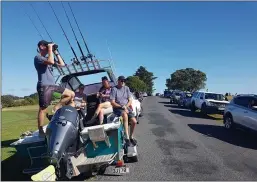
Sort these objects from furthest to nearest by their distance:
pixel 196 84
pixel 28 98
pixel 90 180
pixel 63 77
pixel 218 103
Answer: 1. pixel 196 84
2. pixel 28 98
3. pixel 218 103
4. pixel 63 77
5. pixel 90 180

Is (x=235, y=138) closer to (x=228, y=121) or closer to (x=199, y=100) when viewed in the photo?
(x=228, y=121)

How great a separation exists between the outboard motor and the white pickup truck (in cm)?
1683

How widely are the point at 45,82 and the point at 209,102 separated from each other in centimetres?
1672

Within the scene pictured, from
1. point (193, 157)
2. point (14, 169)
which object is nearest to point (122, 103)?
point (193, 157)

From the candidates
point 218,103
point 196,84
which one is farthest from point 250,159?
point 196,84

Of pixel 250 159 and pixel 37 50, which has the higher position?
pixel 37 50

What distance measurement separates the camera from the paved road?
21.3ft

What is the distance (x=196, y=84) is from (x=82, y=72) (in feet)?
419

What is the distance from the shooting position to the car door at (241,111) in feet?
41.3

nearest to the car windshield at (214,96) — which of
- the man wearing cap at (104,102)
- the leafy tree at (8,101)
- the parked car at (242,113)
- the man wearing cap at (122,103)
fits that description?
the parked car at (242,113)

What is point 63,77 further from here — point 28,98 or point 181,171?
point 28,98

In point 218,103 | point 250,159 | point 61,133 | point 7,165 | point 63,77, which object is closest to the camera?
point 61,133

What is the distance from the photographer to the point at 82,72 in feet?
30.4

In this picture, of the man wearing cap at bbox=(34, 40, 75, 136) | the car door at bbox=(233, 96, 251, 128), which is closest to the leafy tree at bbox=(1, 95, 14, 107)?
the car door at bbox=(233, 96, 251, 128)
